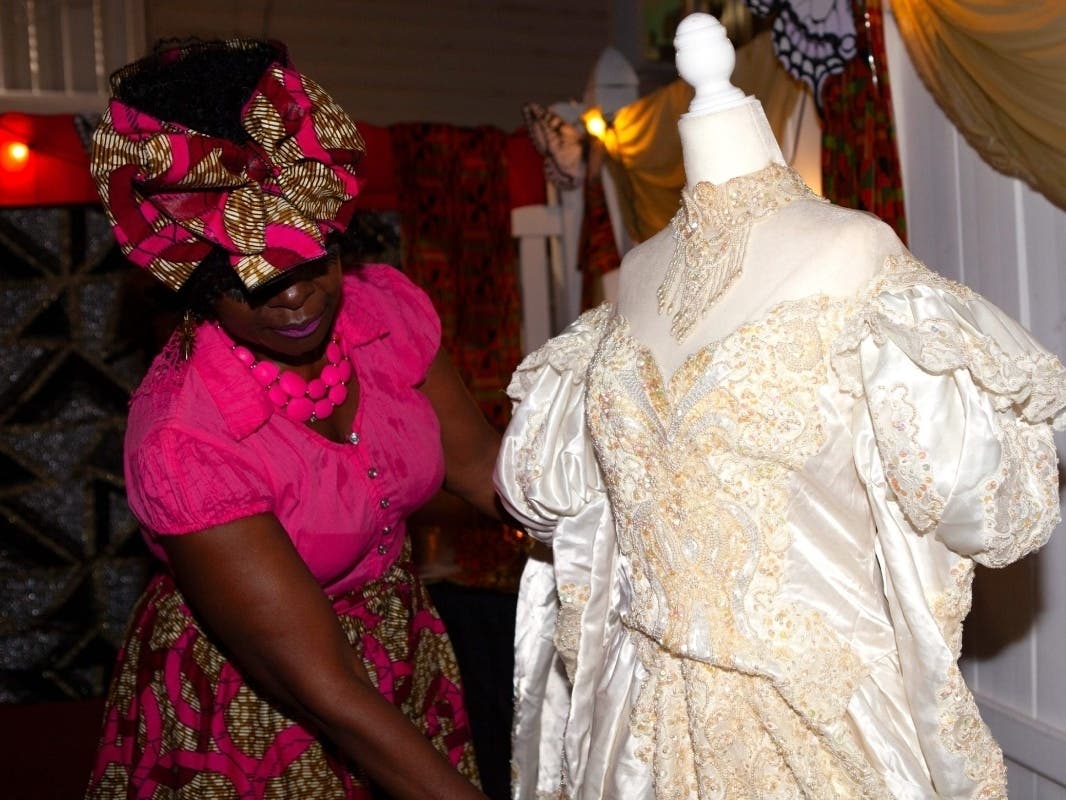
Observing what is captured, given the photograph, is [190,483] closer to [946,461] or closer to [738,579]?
[738,579]

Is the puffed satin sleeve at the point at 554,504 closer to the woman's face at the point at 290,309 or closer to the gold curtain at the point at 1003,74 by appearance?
the woman's face at the point at 290,309

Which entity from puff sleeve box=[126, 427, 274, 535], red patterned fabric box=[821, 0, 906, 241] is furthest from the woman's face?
red patterned fabric box=[821, 0, 906, 241]

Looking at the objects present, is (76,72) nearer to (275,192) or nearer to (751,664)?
(275,192)

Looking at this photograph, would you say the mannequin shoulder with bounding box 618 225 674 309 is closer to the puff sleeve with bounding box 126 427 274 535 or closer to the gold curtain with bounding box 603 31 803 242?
the puff sleeve with bounding box 126 427 274 535

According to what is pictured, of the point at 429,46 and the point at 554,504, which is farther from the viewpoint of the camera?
the point at 429,46

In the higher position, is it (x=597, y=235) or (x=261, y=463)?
(x=597, y=235)

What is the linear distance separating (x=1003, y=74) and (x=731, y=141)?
2.53ft

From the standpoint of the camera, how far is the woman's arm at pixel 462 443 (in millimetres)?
1801

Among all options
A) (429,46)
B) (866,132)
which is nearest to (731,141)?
(866,132)

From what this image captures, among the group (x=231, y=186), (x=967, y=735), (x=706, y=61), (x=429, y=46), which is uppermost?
(x=429, y=46)

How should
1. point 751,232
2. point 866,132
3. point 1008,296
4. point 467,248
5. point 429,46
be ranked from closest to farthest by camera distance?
point 751,232, point 1008,296, point 866,132, point 467,248, point 429,46

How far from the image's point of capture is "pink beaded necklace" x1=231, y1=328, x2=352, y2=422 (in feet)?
5.05

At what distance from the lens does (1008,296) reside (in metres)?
2.06

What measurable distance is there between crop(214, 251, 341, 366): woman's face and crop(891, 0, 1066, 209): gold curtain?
43.1 inches
